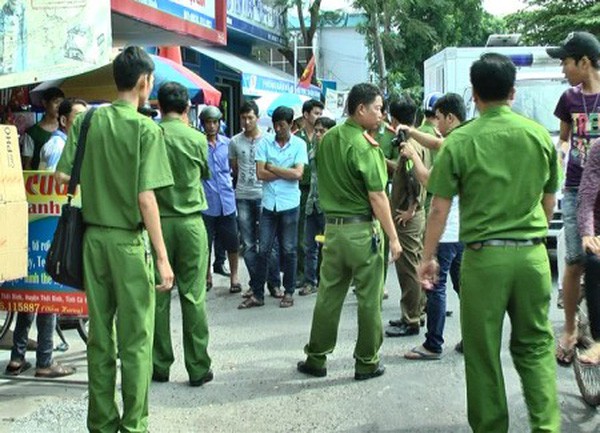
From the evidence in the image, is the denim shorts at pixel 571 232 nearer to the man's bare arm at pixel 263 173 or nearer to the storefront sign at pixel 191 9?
the man's bare arm at pixel 263 173

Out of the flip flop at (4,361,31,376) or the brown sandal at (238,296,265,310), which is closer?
the flip flop at (4,361,31,376)

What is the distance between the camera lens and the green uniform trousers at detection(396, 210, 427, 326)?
7137mm

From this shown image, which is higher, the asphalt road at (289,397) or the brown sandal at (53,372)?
the brown sandal at (53,372)

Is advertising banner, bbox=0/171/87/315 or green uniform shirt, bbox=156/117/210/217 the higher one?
green uniform shirt, bbox=156/117/210/217

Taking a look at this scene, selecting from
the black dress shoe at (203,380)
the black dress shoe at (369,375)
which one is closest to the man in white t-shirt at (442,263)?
the black dress shoe at (369,375)

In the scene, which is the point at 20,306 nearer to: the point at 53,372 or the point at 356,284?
the point at 53,372

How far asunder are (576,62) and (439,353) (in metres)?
2.42

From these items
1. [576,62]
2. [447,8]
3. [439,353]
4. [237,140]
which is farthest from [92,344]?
[447,8]

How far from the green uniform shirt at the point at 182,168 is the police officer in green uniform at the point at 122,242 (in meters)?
1.30

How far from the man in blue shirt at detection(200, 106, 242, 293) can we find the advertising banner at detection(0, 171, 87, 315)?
3.28m

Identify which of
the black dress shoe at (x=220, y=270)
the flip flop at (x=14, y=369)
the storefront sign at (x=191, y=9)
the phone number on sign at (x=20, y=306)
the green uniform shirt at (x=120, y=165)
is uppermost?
the storefront sign at (x=191, y=9)

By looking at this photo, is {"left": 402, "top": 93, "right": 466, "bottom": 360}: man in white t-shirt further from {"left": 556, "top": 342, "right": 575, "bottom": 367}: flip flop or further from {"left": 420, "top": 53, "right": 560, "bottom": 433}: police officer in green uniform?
{"left": 420, "top": 53, "right": 560, "bottom": 433}: police officer in green uniform

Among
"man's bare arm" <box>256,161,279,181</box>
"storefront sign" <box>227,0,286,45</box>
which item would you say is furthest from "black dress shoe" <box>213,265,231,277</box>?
"storefront sign" <box>227,0,286,45</box>

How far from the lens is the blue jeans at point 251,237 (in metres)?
9.07
